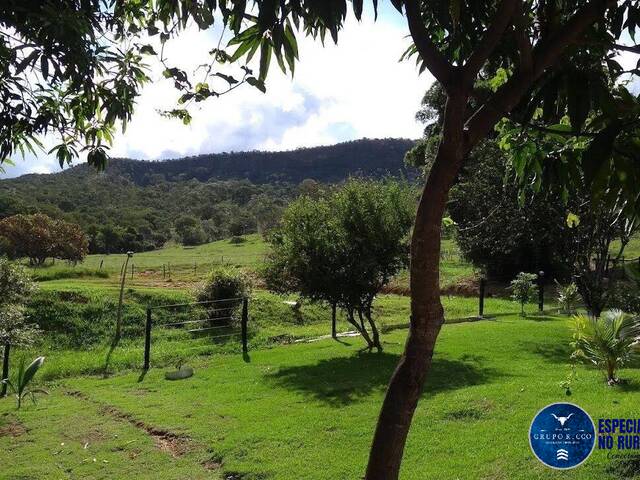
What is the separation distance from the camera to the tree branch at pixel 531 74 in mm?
1943

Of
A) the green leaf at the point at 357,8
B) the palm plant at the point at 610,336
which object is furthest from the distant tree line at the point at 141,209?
Result: the green leaf at the point at 357,8

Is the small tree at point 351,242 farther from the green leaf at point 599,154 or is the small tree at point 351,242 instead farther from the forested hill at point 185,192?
the forested hill at point 185,192

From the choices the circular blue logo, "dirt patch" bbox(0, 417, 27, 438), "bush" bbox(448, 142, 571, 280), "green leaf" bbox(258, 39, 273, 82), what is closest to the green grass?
"bush" bbox(448, 142, 571, 280)

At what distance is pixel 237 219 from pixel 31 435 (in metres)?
68.1

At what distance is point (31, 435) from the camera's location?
7.45m

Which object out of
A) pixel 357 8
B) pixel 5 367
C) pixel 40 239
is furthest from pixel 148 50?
pixel 40 239

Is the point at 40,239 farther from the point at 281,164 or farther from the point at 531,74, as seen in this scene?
the point at 281,164

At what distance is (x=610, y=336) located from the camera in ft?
20.9

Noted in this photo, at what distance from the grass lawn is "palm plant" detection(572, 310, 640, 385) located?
11.9 inches

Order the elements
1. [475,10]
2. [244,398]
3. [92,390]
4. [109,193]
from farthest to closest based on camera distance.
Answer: [109,193], [92,390], [244,398], [475,10]

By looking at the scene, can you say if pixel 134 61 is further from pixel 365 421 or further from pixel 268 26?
pixel 365 421

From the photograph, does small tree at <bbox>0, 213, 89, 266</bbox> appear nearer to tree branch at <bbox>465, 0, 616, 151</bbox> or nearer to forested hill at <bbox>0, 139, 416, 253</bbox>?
forested hill at <bbox>0, 139, 416, 253</bbox>

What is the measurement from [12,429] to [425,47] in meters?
8.21

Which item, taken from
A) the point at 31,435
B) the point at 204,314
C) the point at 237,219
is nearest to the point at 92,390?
the point at 31,435
